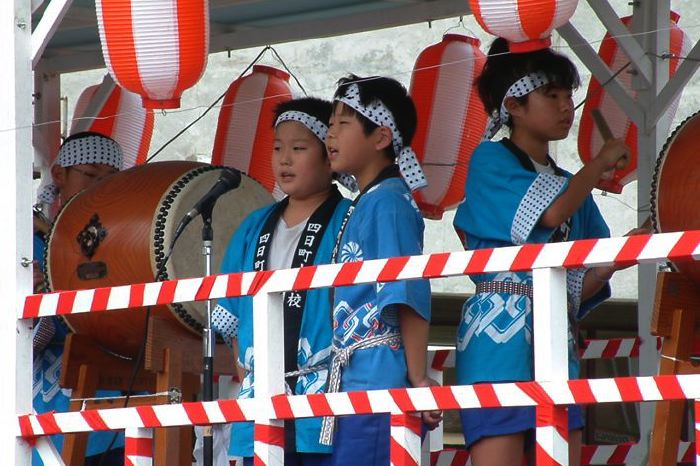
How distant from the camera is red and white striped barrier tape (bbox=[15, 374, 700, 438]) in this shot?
2865mm

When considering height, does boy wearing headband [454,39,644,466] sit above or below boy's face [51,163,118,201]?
below

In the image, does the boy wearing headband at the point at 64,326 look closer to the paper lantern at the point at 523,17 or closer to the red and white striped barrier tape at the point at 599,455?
the red and white striped barrier tape at the point at 599,455

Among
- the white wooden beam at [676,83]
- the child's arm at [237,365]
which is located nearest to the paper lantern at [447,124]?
the white wooden beam at [676,83]

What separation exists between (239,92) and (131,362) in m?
2.07

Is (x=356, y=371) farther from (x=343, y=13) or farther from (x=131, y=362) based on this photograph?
(x=343, y=13)

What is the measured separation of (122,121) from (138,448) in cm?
356

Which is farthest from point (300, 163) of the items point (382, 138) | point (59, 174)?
point (59, 174)

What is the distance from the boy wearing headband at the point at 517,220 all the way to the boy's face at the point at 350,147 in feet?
0.94

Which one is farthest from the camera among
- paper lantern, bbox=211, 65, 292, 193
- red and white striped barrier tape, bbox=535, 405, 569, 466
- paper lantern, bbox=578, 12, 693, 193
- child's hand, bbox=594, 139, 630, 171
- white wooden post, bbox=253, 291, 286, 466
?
paper lantern, bbox=211, 65, 292, 193

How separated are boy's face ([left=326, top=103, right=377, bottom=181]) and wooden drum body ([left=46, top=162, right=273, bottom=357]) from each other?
0.87m

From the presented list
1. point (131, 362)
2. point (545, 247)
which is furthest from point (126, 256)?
point (545, 247)

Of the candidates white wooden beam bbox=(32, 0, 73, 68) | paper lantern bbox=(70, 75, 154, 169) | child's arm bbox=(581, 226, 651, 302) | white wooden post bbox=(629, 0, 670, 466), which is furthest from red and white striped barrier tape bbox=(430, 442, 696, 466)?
paper lantern bbox=(70, 75, 154, 169)

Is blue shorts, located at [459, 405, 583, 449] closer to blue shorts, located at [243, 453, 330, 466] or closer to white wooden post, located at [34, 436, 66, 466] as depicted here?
blue shorts, located at [243, 453, 330, 466]

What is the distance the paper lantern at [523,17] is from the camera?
11.6ft
